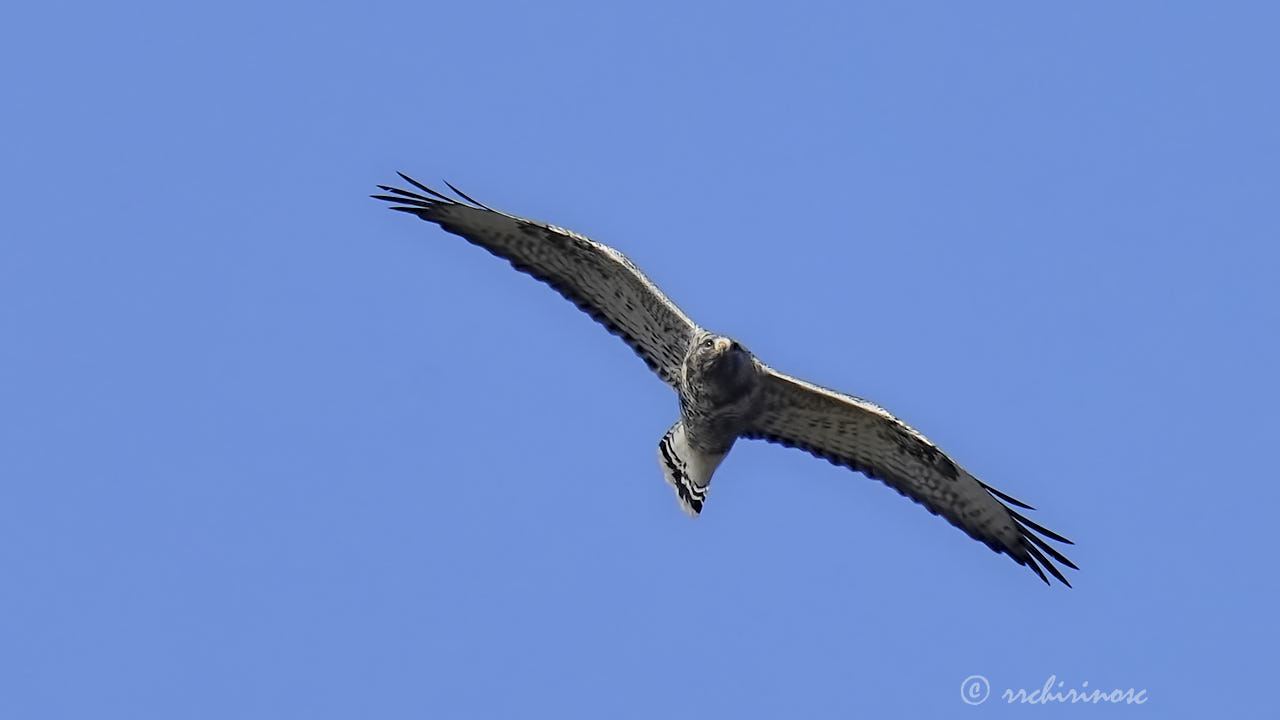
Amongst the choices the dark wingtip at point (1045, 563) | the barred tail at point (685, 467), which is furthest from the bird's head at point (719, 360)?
the dark wingtip at point (1045, 563)

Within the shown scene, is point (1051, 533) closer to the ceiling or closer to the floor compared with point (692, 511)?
closer to the ceiling

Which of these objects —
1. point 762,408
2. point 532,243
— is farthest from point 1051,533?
point 532,243

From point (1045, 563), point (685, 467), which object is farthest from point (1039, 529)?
point (685, 467)

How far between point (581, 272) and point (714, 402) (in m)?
1.52

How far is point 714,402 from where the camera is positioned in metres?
12.6

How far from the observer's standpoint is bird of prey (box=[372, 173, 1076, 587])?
41.8 feet

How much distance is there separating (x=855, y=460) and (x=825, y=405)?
0.76m

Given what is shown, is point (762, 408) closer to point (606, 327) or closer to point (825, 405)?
point (825, 405)

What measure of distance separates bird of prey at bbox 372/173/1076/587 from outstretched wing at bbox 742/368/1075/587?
0.4 inches

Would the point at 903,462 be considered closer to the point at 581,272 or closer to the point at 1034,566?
the point at 1034,566

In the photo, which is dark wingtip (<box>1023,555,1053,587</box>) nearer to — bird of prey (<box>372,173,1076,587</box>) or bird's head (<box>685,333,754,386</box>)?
bird of prey (<box>372,173,1076,587</box>)

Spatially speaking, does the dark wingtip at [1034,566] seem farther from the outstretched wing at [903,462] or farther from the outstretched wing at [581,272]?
the outstretched wing at [581,272]

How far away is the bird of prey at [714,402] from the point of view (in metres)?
12.8

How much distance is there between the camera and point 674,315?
12.9 metres
